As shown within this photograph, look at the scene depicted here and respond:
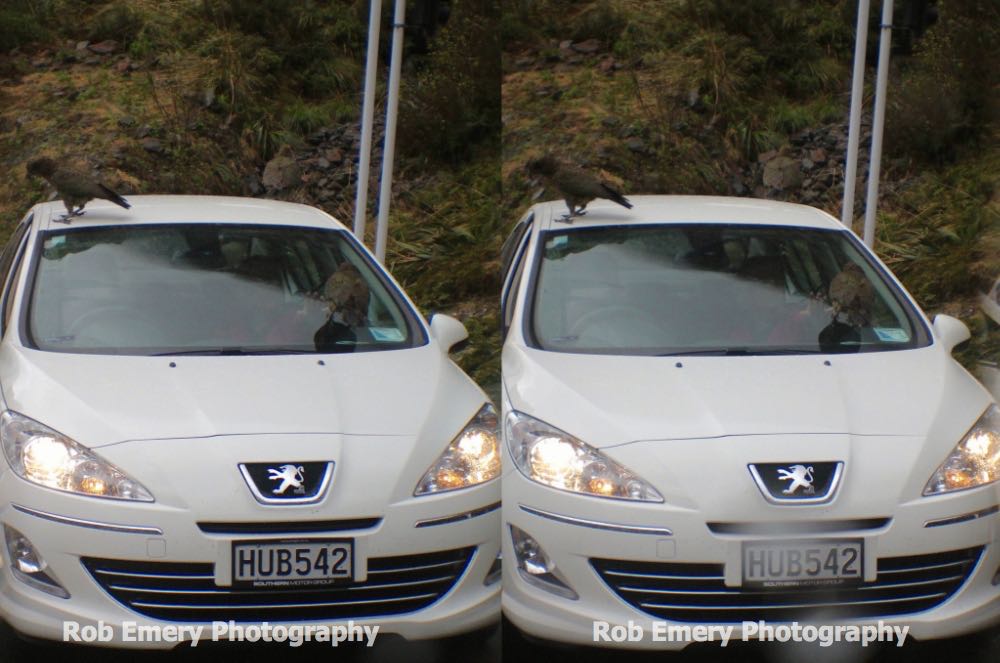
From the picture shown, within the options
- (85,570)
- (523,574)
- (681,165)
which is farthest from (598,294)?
(681,165)

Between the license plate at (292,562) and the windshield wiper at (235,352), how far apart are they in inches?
39.1

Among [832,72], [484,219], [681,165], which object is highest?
[832,72]

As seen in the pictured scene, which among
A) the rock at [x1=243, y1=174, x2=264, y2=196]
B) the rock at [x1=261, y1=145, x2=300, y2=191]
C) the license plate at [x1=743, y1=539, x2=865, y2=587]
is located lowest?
the rock at [x1=243, y1=174, x2=264, y2=196]

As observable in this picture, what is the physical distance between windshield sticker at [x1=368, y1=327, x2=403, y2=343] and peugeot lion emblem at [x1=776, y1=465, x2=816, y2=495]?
1.66m

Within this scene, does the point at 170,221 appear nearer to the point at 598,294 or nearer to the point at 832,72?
the point at 598,294

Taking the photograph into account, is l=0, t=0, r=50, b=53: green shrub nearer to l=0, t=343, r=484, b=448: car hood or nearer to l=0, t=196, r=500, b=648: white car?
l=0, t=196, r=500, b=648: white car

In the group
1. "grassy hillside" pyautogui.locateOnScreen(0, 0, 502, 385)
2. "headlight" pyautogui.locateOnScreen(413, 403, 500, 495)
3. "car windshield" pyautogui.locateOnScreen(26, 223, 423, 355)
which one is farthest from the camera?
"grassy hillside" pyautogui.locateOnScreen(0, 0, 502, 385)

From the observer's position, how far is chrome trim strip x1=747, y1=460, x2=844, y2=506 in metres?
3.19

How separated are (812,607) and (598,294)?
156 centimetres

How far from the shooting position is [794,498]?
10.5 feet

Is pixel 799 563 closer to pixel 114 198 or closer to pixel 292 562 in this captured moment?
pixel 292 562

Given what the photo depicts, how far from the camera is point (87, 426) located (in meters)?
3.32

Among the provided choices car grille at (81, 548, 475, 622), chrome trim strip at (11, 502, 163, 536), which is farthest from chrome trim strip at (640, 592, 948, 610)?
chrome trim strip at (11, 502, 163, 536)

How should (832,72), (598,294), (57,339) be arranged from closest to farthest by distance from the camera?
1. (57,339)
2. (598,294)
3. (832,72)
